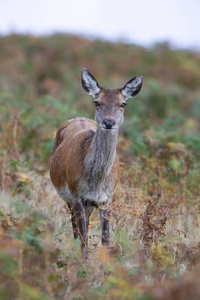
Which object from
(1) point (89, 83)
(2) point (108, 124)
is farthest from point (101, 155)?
(1) point (89, 83)

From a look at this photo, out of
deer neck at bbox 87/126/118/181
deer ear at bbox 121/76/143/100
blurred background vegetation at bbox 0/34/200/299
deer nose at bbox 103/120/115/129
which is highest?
deer ear at bbox 121/76/143/100

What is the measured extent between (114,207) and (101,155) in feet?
2.75

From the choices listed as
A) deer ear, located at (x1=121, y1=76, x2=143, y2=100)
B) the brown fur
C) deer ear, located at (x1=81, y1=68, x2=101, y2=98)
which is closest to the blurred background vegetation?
the brown fur

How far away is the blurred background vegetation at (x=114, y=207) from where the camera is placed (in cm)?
380

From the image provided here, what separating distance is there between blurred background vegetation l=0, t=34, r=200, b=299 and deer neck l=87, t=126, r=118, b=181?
66 centimetres

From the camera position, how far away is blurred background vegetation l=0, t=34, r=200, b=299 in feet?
12.5

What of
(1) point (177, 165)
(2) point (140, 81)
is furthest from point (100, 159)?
(1) point (177, 165)

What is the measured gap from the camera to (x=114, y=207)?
5086mm

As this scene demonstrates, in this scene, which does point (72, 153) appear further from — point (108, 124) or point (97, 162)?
point (108, 124)

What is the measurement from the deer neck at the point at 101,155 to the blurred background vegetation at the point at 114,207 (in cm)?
66

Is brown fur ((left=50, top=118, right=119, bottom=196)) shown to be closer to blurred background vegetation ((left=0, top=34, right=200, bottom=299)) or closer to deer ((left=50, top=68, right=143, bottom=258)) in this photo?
deer ((left=50, top=68, right=143, bottom=258))

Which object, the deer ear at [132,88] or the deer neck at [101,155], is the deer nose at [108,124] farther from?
the deer ear at [132,88]

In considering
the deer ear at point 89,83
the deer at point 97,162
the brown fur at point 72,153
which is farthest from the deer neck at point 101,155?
the deer ear at point 89,83

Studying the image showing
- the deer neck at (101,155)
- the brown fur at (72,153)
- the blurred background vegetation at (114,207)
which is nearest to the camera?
the blurred background vegetation at (114,207)
